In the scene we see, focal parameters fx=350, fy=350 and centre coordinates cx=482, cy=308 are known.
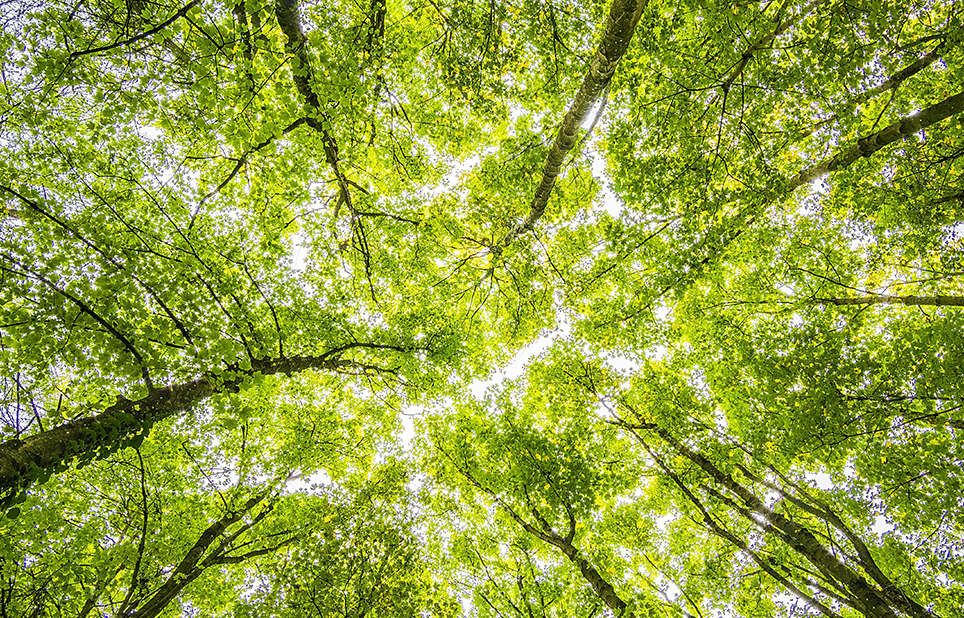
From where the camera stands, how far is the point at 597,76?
17.9ft

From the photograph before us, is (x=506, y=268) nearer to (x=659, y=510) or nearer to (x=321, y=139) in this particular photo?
(x=321, y=139)

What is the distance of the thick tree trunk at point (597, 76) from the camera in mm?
4547

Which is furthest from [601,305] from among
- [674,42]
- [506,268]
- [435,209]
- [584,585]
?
[584,585]

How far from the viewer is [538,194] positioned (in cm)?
845

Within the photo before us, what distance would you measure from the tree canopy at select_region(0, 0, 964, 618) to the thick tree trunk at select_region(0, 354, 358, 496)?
5cm

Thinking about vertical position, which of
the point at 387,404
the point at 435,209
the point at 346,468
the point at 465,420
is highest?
the point at 435,209

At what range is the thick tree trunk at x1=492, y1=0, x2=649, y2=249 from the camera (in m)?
A: 4.55

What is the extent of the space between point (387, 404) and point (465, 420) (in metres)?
2.65

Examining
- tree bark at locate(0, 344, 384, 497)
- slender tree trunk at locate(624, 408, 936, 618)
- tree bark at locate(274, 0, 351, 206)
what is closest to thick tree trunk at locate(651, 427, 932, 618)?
slender tree trunk at locate(624, 408, 936, 618)

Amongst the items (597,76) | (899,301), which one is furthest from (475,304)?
(899,301)

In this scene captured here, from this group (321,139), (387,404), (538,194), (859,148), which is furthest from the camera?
(387,404)

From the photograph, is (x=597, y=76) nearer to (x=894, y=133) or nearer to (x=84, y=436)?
(x=894, y=133)

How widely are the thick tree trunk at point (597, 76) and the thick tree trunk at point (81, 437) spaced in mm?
6697

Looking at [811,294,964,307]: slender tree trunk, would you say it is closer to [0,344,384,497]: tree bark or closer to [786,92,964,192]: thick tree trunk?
[786,92,964,192]: thick tree trunk
